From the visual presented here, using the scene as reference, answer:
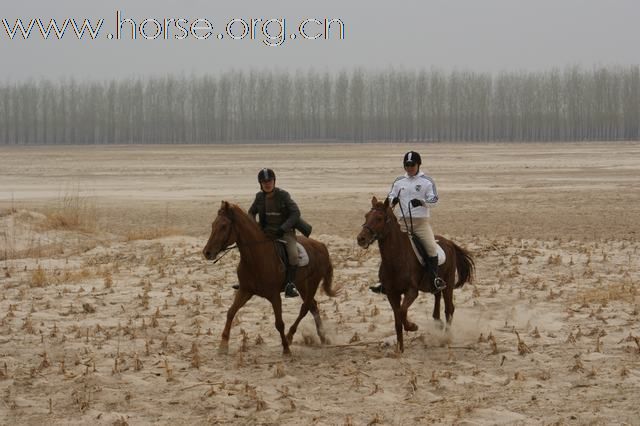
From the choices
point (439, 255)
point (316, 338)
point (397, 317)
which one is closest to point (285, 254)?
point (316, 338)

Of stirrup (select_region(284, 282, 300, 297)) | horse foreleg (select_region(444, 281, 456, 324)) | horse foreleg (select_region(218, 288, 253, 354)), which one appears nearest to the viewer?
horse foreleg (select_region(218, 288, 253, 354))

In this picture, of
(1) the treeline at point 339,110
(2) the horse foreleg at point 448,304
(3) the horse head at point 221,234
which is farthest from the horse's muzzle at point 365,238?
(1) the treeline at point 339,110

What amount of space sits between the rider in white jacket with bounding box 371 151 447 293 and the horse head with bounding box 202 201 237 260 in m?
1.66

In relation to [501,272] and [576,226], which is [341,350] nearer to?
[501,272]

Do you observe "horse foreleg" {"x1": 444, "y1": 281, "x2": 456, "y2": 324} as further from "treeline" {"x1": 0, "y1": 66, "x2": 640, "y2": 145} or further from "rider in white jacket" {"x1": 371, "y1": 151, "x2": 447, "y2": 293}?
"treeline" {"x1": 0, "y1": 66, "x2": 640, "y2": 145}

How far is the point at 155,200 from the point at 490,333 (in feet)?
61.9

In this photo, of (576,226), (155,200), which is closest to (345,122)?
(155,200)

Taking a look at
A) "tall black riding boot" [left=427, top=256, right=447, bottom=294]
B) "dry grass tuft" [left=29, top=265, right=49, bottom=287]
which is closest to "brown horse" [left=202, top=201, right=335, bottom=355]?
"tall black riding boot" [left=427, top=256, right=447, bottom=294]

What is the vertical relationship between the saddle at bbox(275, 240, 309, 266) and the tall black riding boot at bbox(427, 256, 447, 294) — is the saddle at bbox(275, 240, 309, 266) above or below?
above

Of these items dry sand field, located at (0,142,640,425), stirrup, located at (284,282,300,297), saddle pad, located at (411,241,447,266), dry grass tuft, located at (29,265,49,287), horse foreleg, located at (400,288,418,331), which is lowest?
dry sand field, located at (0,142,640,425)

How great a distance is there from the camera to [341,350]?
29.8 feet

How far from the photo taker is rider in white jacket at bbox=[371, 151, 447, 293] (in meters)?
9.10

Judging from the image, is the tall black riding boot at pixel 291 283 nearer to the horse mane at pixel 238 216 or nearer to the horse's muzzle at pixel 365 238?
the horse mane at pixel 238 216

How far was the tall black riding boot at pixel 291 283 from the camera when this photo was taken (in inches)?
349
